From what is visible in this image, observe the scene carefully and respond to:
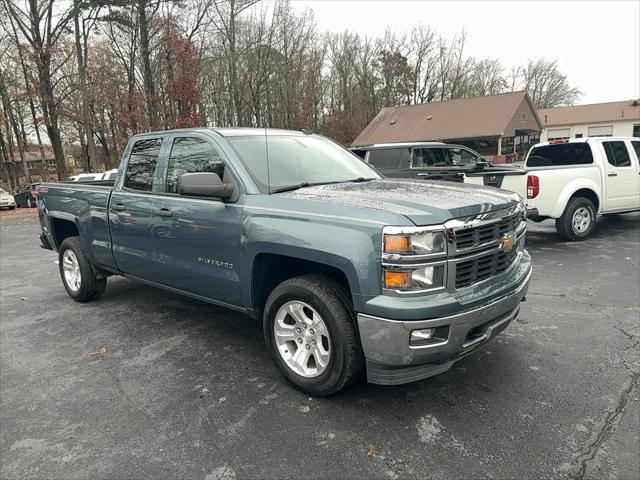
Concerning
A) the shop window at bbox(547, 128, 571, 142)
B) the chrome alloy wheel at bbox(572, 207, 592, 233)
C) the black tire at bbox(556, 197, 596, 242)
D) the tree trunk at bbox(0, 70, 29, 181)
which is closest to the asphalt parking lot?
the black tire at bbox(556, 197, 596, 242)

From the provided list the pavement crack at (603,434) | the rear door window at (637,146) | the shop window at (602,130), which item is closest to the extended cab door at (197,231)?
the pavement crack at (603,434)

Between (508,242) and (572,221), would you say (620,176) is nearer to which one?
(572,221)

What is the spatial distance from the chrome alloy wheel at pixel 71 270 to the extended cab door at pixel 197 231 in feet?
6.57

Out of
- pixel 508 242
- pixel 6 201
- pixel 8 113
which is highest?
pixel 8 113

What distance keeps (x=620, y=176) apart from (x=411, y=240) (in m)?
7.92

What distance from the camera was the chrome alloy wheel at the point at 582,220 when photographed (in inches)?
325

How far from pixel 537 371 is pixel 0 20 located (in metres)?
34.3

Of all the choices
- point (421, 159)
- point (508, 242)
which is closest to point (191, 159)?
point (508, 242)

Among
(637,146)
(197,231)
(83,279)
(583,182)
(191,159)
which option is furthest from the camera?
(637,146)

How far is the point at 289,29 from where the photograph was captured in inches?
1455

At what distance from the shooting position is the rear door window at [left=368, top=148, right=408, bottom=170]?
33.9 ft

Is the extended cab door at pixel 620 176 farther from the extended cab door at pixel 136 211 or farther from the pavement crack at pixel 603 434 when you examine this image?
the extended cab door at pixel 136 211

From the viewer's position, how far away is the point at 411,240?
2629mm

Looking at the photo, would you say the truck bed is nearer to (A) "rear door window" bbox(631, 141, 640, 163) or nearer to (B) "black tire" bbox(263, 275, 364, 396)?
(B) "black tire" bbox(263, 275, 364, 396)
